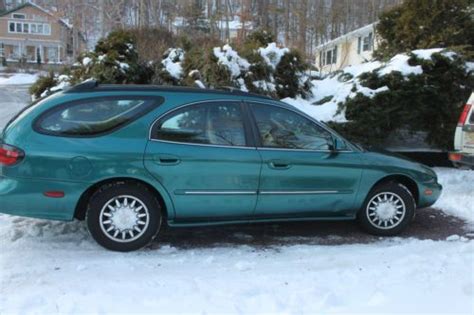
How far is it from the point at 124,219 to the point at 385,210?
2848mm

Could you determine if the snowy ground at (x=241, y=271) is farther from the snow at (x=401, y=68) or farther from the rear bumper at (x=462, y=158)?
the snow at (x=401, y=68)

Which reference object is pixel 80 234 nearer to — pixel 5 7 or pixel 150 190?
pixel 150 190

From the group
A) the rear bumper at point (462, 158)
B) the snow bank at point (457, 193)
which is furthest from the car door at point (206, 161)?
the rear bumper at point (462, 158)

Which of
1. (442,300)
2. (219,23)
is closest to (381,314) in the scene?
(442,300)

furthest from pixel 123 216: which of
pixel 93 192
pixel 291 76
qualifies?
pixel 291 76

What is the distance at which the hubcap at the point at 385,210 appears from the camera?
5.69m

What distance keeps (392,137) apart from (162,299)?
7.22 meters

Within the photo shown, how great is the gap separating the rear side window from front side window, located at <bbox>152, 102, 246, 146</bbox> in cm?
24

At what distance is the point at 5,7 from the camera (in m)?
75.0

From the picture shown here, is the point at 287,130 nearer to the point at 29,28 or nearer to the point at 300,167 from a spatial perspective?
the point at 300,167

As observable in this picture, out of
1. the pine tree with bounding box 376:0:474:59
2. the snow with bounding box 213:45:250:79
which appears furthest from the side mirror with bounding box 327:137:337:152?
the pine tree with bounding box 376:0:474:59

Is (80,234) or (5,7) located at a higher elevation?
(5,7)

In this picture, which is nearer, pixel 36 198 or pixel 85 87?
pixel 36 198

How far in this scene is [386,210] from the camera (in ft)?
18.7
